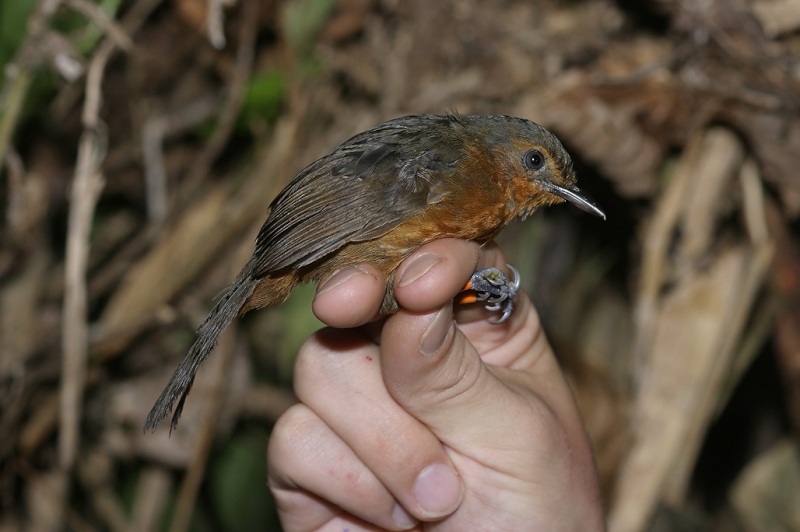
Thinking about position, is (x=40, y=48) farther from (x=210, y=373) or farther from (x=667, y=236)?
(x=667, y=236)

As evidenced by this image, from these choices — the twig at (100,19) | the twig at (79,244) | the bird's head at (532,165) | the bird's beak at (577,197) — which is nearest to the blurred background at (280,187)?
the twig at (79,244)

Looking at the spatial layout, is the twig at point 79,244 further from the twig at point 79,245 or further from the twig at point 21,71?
the twig at point 21,71

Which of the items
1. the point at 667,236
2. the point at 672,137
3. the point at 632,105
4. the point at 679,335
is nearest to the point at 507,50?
the point at 632,105

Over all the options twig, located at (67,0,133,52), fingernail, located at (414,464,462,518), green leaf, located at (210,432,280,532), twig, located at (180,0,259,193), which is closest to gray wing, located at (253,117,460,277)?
fingernail, located at (414,464,462,518)

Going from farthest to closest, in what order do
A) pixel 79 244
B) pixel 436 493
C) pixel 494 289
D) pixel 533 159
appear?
pixel 79 244, pixel 533 159, pixel 494 289, pixel 436 493

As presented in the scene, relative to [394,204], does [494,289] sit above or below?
below

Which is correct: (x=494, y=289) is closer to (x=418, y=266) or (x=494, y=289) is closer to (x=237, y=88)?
(x=418, y=266)

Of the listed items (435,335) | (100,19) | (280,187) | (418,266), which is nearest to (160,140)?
(280,187)
